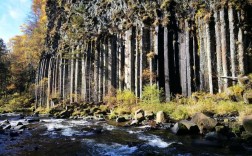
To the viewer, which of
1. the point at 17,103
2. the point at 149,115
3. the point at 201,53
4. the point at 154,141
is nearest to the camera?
the point at 154,141

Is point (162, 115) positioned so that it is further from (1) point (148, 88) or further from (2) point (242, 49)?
(2) point (242, 49)

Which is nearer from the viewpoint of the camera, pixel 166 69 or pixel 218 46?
pixel 218 46

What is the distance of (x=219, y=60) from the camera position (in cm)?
2234

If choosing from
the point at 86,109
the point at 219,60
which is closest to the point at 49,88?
the point at 86,109

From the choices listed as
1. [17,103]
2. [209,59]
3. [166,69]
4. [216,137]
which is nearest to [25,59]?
[17,103]

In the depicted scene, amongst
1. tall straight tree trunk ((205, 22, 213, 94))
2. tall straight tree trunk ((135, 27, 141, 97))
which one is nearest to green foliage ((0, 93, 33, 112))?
tall straight tree trunk ((135, 27, 141, 97))

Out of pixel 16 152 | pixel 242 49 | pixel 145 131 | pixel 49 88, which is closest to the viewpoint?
pixel 16 152

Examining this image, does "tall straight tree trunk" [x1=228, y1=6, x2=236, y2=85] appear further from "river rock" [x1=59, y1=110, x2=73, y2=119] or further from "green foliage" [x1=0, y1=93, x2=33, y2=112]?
"green foliage" [x1=0, y1=93, x2=33, y2=112]

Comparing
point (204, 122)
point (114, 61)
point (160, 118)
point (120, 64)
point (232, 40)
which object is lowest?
point (160, 118)

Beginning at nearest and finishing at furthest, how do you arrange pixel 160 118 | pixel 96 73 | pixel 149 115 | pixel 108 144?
pixel 108 144 < pixel 160 118 < pixel 149 115 < pixel 96 73

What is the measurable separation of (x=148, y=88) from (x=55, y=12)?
3131 centimetres

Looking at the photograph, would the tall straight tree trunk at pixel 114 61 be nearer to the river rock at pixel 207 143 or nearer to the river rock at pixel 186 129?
the river rock at pixel 186 129

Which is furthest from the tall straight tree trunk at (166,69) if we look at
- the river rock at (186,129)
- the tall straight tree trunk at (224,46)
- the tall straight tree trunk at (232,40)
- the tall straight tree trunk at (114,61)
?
the river rock at (186,129)

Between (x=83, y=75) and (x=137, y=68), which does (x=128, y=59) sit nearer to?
(x=137, y=68)
